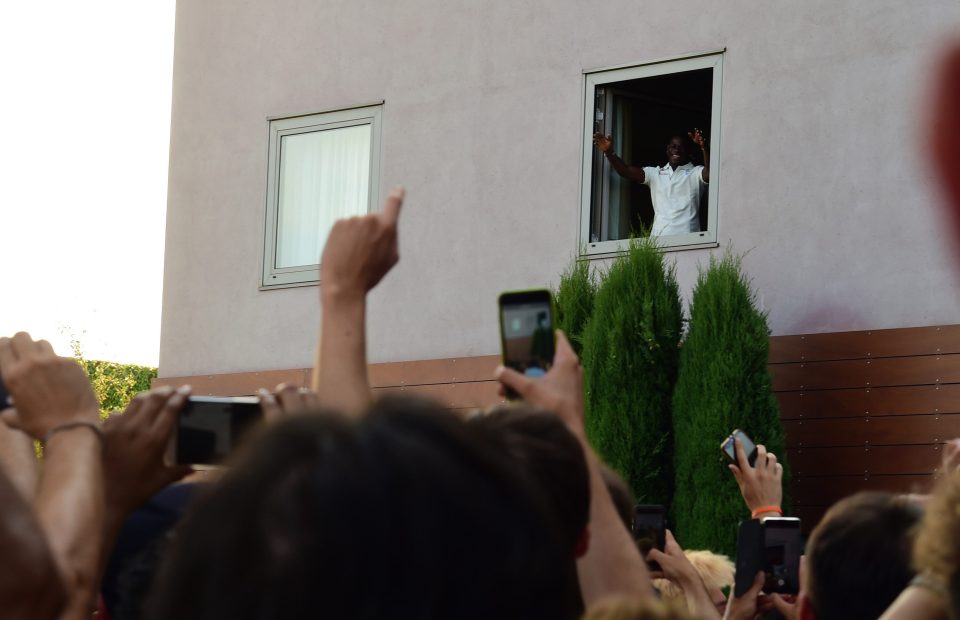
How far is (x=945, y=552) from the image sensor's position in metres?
2.25

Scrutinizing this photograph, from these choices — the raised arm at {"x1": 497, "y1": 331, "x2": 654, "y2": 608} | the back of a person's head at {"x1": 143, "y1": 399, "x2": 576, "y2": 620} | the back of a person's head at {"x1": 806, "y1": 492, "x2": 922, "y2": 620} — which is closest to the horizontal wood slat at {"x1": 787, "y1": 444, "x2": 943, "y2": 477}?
the back of a person's head at {"x1": 806, "y1": 492, "x2": 922, "y2": 620}

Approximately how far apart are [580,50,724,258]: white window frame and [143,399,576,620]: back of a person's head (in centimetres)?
1027

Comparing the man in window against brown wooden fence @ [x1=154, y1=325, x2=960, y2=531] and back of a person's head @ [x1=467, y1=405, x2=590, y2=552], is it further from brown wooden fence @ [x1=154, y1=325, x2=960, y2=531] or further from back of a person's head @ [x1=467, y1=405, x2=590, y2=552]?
back of a person's head @ [x1=467, y1=405, x2=590, y2=552]

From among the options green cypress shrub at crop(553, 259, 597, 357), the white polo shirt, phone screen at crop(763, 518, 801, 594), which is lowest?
phone screen at crop(763, 518, 801, 594)

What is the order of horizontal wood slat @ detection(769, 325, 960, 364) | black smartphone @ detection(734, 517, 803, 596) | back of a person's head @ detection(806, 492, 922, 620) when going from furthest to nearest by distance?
horizontal wood slat @ detection(769, 325, 960, 364), black smartphone @ detection(734, 517, 803, 596), back of a person's head @ detection(806, 492, 922, 620)

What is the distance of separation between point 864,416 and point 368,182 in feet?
17.2

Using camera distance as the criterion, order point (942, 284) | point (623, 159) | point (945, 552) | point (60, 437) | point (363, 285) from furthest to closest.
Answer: point (623, 159) → point (942, 284) → point (363, 285) → point (60, 437) → point (945, 552)

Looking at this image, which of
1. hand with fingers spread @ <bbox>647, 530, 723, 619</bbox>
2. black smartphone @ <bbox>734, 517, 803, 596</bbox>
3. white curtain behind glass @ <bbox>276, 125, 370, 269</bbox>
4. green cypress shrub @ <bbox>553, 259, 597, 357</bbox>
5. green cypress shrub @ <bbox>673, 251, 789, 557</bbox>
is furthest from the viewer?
white curtain behind glass @ <bbox>276, 125, 370, 269</bbox>

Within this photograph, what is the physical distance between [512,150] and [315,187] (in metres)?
2.35

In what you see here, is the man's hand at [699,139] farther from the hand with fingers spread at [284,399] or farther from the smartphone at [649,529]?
the hand with fingers spread at [284,399]

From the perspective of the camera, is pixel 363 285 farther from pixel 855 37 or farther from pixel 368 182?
pixel 368 182

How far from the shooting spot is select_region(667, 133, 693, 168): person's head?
12.1 metres

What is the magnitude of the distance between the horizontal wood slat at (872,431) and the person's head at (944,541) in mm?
8126

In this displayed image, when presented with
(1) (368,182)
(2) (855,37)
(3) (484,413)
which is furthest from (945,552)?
(1) (368,182)
